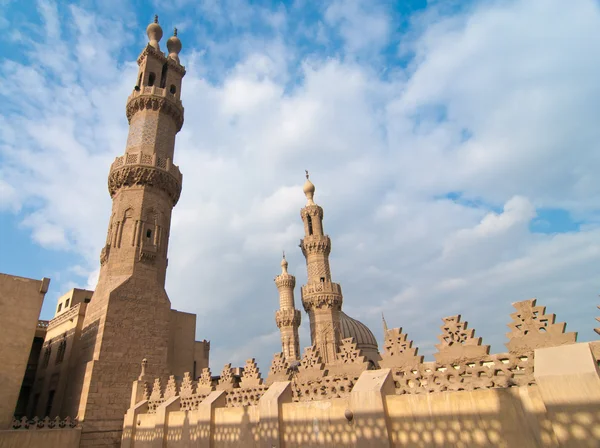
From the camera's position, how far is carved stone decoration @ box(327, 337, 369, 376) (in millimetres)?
8305

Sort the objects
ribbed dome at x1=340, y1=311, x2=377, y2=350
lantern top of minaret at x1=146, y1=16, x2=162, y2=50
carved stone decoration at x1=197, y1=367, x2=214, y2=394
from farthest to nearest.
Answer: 1. ribbed dome at x1=340, y1=311, x2=377, y2=350
2. lantern top of minaret at x1=146, y1=16, x2=162, y2=50
3. carved stone decoration at x1=197, y1=367, x2=214, y2=394

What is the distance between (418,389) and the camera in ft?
22.9

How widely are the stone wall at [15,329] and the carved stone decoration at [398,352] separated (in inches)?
539

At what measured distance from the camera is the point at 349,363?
8.54 m

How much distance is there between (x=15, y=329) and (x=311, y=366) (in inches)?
484

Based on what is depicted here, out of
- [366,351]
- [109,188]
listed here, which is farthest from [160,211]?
[366,351]

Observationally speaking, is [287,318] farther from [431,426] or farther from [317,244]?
[431,426]

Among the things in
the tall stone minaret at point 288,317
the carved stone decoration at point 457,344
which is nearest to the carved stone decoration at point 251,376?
the carved stone decoration at point 457,344

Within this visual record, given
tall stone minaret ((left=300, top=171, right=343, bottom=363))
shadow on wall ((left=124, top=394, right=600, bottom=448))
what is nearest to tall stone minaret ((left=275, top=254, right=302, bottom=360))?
tall stone minaret ((left=300, top=171, right=343, bottom=363))

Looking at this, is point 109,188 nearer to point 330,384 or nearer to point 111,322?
point 111,322

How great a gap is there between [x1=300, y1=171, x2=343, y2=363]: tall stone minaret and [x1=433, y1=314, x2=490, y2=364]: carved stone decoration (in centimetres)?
1906

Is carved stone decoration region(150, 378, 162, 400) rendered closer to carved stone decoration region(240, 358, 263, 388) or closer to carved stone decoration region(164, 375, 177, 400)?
carved stone decoration region(164, 375, 177, 400)

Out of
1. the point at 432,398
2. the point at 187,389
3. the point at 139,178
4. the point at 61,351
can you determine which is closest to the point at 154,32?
the point at 139,178

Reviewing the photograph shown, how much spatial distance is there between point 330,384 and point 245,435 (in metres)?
2.64
